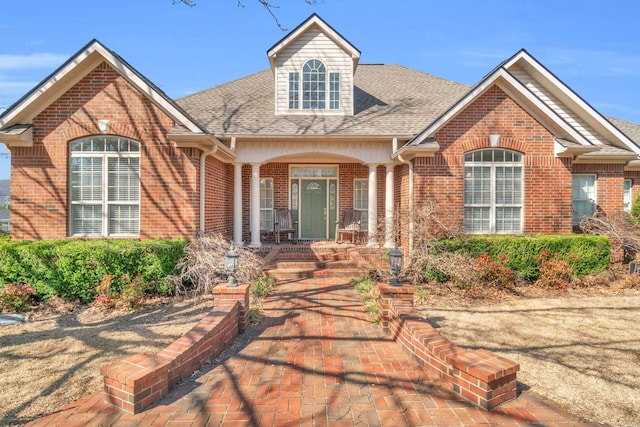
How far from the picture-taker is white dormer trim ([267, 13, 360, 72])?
11.0 meters

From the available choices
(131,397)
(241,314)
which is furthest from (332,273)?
(131,397)

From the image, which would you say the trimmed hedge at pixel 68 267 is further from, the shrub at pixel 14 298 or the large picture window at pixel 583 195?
the large picture window at pixel 583 195

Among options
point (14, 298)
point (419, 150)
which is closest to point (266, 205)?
point (419, 150)

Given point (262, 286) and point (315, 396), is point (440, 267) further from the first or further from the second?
point (315, 396)

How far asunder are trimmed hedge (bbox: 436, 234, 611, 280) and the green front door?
528 centimetres

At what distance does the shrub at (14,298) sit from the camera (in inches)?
257

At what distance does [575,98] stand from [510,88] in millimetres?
2894

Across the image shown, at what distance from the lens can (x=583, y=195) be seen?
11.0 meters

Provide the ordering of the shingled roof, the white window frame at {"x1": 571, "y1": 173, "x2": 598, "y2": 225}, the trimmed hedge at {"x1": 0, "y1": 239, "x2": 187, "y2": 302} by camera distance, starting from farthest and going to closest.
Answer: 1. the white window frame at {"x1": 571, "y1": 173, "x2": 598, "y2": 225}
2. the shingled roof
3. the trimmed hedge at {"x1": 0, "y1": 239, "x2": 187, "y2": 302}

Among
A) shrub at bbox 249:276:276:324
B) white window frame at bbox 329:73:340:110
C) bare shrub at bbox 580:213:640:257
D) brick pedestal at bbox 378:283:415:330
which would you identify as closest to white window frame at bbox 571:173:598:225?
bare shrub at bbox 580:213:640:257

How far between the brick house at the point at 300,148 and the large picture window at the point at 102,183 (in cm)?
3

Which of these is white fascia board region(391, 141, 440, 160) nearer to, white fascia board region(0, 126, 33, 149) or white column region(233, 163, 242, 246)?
white column region(233, 163, 242, 246)

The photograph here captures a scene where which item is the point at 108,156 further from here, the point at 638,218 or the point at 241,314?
the point at 638,218

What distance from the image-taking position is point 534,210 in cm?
926
